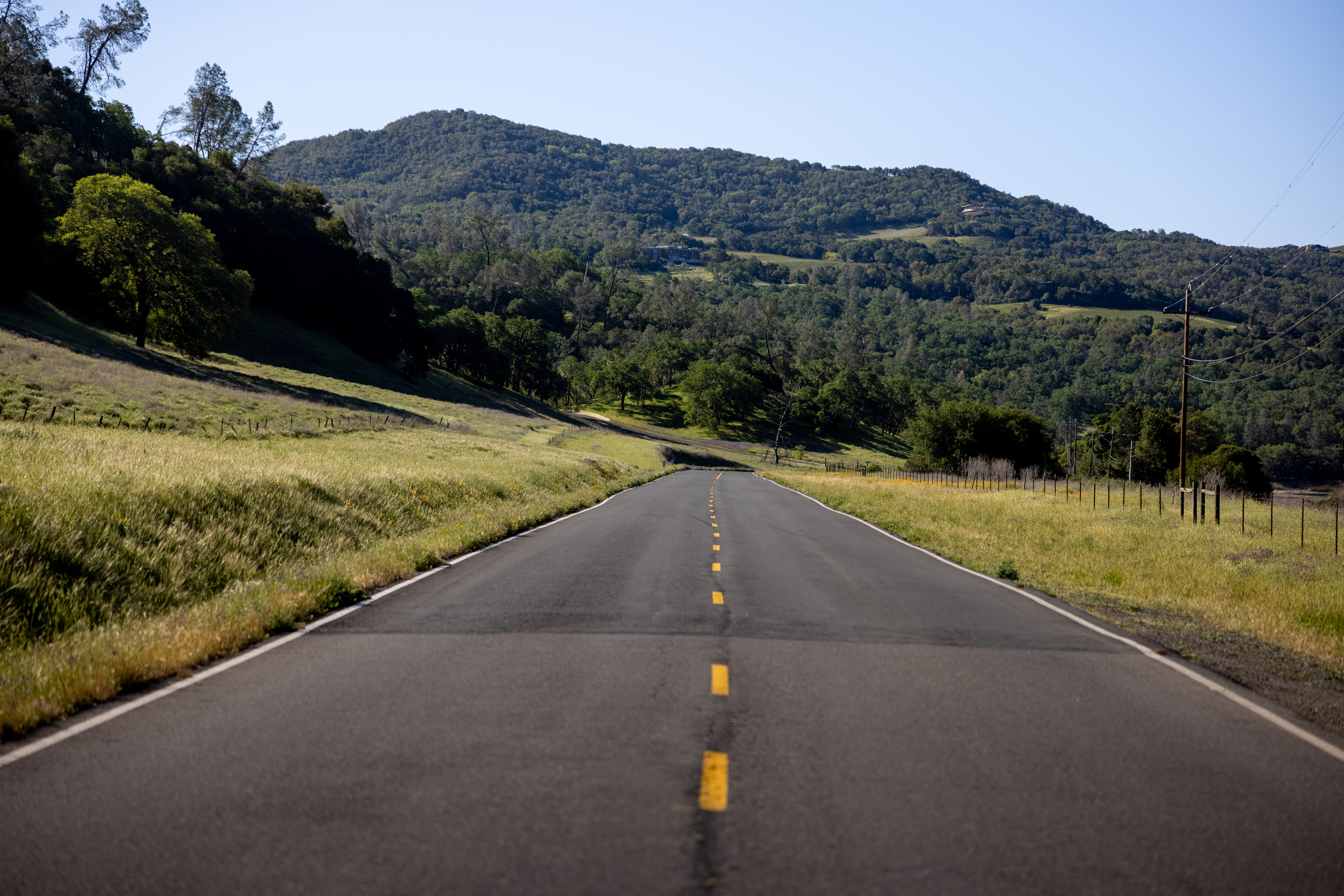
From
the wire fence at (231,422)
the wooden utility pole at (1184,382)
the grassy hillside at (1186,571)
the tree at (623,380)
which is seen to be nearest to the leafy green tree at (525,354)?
the tree at (623,380)

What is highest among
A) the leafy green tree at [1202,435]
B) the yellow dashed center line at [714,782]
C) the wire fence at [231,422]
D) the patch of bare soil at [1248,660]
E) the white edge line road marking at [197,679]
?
the leafy green tree at [1202,435]

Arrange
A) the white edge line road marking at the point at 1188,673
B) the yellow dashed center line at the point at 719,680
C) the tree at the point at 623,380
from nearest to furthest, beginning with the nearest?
the white edge line road marking at the point at 1188,673 → the yellow dashed center line at the point at 719,680 → the tree at the point at 623,380

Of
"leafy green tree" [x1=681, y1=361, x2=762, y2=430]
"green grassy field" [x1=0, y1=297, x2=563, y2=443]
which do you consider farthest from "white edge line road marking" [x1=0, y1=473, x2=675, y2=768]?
"leafy green tree" [x1=681, y1=361, x2=762, y2=430]

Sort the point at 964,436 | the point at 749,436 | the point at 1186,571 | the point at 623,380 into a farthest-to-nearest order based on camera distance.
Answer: the point at 623,380, the point at 749,436, the point at 964,436, the point at 1186,571

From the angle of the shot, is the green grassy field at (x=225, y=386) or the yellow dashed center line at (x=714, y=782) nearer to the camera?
the yellow dashed center line at (x=714, y=782)

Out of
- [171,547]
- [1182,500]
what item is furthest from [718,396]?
[171,547]

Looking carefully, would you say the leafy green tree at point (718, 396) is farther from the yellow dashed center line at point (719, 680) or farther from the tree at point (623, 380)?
the yellow dashed center line at point (719, 680)

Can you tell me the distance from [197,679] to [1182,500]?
3313 centimetres

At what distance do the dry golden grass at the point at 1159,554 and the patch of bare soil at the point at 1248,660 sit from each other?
1.22 ft

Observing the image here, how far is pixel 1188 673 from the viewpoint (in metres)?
8.13

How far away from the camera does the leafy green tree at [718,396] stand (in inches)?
5418

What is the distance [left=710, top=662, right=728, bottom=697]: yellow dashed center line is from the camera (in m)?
6.65

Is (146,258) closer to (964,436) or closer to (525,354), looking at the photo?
(964,436)

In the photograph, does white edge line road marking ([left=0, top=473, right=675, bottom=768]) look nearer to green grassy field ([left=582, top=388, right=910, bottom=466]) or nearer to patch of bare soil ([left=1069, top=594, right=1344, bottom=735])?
patch of bare soil ([left=1069, top=594, right=1344, bottom=735])
